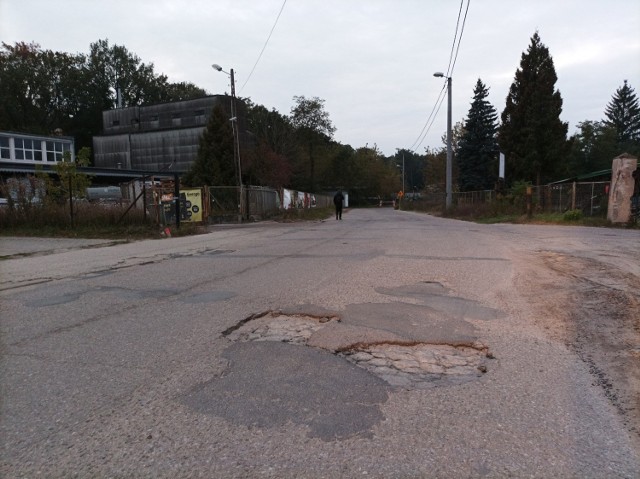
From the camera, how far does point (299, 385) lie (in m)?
3.32

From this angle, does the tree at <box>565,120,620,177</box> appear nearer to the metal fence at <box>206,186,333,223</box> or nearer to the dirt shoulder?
the metal fence at <box>206,186,333,223</box>

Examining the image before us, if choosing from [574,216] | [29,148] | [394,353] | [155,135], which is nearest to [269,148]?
[155,135]

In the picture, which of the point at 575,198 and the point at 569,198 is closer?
the point at 575,198

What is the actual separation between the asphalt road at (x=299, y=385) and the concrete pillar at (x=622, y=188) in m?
14.3

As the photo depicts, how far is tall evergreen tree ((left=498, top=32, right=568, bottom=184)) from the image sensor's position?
37.8m

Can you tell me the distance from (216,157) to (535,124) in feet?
87.5

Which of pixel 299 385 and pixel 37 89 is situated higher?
pixel 37 89

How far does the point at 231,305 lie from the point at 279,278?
6.18 feet

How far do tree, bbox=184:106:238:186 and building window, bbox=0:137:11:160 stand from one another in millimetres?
19859

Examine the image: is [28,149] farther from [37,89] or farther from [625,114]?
[625,114]

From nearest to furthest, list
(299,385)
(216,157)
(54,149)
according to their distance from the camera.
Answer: (299,385)
(216,157)
(54,149)

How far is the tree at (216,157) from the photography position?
1489 inches

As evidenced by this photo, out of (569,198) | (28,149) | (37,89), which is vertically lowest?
(569,198)

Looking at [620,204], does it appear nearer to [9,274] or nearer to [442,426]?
[442,426]
